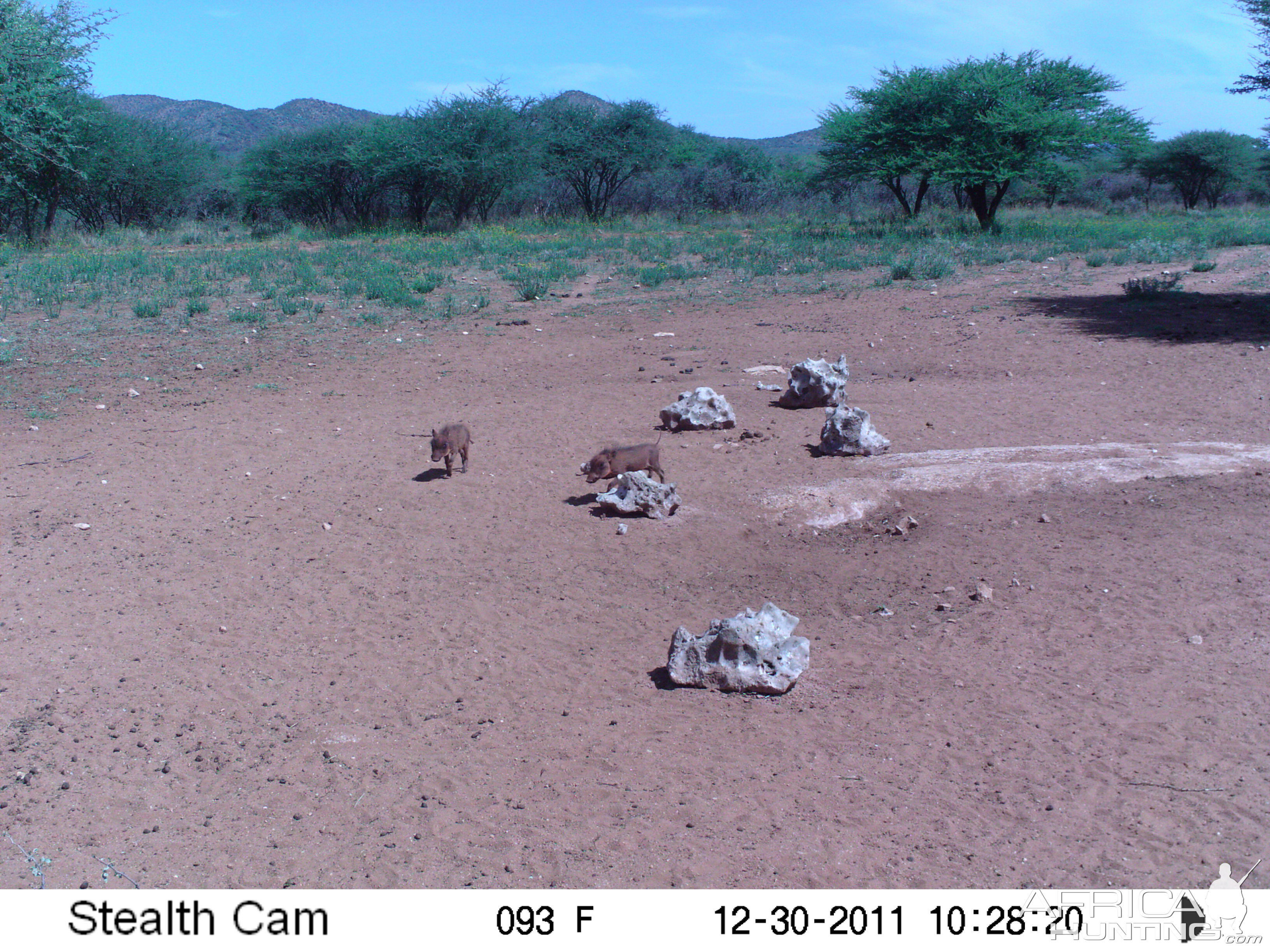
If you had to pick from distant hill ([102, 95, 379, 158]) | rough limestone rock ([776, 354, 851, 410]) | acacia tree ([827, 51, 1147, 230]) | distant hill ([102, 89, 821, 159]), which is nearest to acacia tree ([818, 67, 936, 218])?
acacia tree ([827, 51, 1147, 230])

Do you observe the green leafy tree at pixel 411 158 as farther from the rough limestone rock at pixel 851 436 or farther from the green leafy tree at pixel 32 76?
the rough limestone rock at pixel 851 436

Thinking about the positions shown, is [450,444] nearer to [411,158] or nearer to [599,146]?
[411,158]

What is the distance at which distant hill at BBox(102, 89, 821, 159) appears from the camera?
8681 cm

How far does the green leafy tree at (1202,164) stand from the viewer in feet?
133

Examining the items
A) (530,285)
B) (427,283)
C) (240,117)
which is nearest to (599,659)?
(530,285)

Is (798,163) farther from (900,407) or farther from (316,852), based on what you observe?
(316,852)

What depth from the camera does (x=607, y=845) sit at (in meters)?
3.31

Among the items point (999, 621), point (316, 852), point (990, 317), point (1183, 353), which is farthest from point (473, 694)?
point (990, 317)

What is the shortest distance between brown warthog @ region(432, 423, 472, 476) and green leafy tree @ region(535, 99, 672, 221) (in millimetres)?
29046

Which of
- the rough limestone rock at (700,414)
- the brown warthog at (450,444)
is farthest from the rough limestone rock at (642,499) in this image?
the rough limestone rock at (700,414)

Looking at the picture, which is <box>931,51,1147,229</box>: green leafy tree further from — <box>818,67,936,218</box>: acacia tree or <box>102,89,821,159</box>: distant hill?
<box>102,89,821,159</box>: distant hill

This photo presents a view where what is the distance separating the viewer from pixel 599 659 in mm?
4785

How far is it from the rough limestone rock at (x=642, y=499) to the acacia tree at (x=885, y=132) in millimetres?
21023

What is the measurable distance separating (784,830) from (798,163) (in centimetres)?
4832
